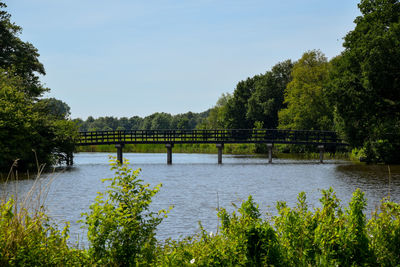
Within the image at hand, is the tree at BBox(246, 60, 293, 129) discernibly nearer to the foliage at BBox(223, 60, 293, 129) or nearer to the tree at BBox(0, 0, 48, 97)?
the foliage at BBox(223, 60, 293, 129)

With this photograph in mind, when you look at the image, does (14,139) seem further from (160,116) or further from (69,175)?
(160,116)

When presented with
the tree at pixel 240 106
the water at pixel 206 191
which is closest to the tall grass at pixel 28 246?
the water at pixel 206 191

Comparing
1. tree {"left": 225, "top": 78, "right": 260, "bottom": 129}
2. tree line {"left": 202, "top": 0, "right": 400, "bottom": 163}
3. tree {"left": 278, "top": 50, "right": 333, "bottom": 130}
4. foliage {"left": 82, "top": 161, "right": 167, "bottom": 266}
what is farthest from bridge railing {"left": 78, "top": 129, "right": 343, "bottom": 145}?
foliage {"left": 82, "top": 161, "right": 167, "bottom": 266}

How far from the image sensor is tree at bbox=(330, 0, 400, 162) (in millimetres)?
35219

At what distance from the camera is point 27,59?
157 ft

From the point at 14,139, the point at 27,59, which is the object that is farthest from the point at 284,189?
the point at 27,59

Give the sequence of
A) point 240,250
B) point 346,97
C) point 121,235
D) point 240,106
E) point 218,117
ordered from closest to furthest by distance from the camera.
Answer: point 240,250, point 121,235, point 346,97, point 240,106, point 218,117

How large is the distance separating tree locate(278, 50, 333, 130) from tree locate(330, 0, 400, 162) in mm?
21877

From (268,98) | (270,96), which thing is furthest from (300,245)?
(268,98)

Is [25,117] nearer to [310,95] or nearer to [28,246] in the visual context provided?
[28,246]

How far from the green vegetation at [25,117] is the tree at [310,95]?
1276 inches

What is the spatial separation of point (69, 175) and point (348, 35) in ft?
78.5

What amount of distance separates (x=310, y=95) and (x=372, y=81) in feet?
96.0

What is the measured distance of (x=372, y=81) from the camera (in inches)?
1420
